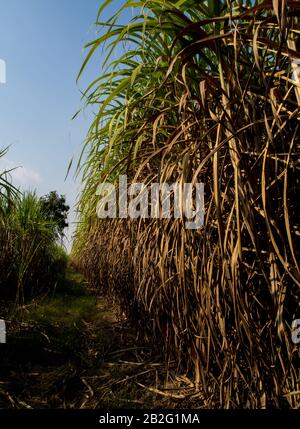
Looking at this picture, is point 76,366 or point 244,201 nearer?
point 244,201

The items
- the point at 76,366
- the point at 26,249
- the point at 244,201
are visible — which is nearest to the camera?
the point at 244,201

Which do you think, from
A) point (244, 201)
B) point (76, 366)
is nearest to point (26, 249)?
point (76, 366)

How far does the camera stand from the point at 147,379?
49.0 inches

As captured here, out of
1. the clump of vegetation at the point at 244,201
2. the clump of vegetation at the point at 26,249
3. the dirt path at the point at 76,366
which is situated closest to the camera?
the clump of vegetation at the point at 244,201

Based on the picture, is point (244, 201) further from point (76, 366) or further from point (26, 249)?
point (26, 249)

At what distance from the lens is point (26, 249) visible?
275 centimetres

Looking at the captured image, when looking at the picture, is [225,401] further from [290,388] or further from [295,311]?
[295,311]

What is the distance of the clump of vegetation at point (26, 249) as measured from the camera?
2.45m

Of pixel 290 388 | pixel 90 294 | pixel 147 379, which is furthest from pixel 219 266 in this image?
pixel 90 294

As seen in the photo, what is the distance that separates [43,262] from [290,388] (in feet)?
9.19

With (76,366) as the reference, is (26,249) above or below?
above

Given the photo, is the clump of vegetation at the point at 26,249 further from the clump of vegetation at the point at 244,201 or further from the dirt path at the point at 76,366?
the clump of vegetation at the point at 244,201

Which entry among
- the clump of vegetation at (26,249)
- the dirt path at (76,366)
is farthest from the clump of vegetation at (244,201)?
the clump of vegetation at (26,249)

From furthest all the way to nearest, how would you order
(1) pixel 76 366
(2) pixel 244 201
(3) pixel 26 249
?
(3) pixel 26 249, (1) pixel 76 366, (2) pixel 244 201
